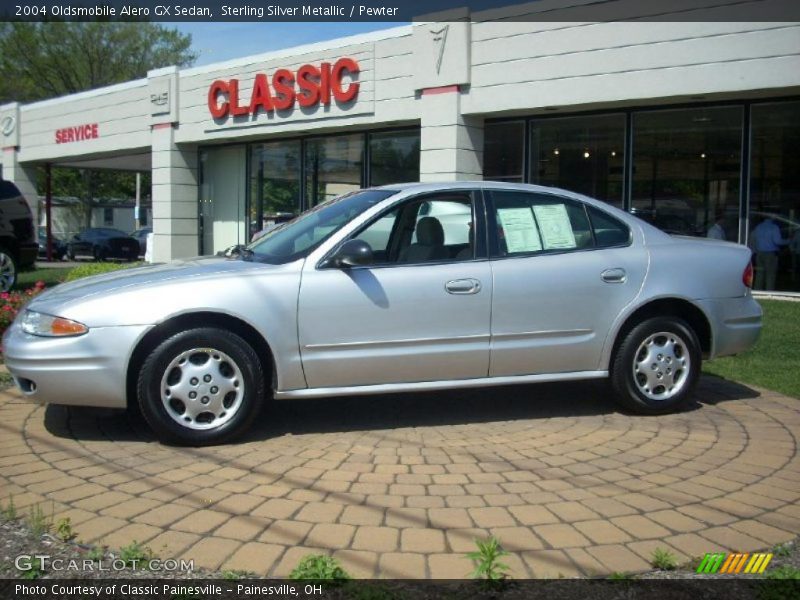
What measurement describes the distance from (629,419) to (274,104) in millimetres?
13385

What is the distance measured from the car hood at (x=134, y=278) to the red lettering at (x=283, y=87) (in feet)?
40.0

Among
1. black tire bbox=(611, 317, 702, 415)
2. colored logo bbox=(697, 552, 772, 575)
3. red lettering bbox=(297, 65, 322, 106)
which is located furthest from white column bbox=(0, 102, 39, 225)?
colored logo bbox=(697, 552, 772, 575)

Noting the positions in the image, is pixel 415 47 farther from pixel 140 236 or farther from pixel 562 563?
pixel 140 236

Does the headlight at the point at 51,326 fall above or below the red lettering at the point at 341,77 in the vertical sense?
below

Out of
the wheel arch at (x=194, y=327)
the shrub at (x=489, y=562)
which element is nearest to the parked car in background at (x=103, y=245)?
the wheel arch at (x=194, y=327)

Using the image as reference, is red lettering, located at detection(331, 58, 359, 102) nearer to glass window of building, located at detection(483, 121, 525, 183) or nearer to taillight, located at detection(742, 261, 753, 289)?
glass window of building, located at detection(483, 121, 525, 183)

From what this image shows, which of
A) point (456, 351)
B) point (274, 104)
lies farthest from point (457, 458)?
point (274, 104)

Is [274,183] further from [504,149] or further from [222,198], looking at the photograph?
[504,149]

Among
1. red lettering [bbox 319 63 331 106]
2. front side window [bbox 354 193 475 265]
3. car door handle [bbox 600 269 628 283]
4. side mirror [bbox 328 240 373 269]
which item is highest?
red lettering [bbox 319 63 331 106]

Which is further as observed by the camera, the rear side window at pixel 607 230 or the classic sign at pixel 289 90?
the classic sign at pixel 289 90

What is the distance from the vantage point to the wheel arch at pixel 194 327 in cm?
459

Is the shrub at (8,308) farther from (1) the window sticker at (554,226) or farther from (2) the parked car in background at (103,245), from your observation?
(2) the parked car in background at (103,245)

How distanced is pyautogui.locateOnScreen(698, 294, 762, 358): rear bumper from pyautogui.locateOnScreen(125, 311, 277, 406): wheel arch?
119 inches

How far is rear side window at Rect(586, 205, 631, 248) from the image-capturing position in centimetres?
549
